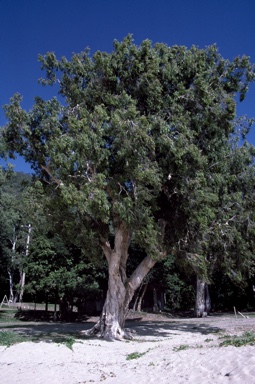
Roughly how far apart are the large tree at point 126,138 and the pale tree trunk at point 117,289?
0.05 metres

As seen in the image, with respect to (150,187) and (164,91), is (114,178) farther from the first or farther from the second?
(164,91)

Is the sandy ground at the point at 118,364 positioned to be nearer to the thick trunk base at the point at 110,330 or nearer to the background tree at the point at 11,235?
the thick trunk base at the point at 110,330

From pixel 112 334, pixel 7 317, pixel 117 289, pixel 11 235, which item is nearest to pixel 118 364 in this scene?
pixel 112 334

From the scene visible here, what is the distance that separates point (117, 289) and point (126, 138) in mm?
7478

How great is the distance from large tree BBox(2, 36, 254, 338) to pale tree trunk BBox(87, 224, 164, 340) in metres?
0.05

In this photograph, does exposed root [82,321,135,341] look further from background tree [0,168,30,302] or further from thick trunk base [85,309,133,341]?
background tree [0,168,30,302]

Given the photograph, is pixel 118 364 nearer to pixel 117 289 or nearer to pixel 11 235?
pixel 117 289

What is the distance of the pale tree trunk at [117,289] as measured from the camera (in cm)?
1757

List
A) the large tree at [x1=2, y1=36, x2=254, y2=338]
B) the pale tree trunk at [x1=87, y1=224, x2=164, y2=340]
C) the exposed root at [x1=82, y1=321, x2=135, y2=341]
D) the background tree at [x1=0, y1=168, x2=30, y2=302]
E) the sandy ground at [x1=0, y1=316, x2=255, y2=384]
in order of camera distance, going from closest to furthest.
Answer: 1. the sandy ground at [x1=0, y1=316, x2=255, y2=384]
2. the large tree at [x1=2, y1=36, x2=254, y2=338]
3. the exposed root at [x1=82, y1=321, x2=135, y2=341]
4. the pale tree trunk at [x1=87, y1=224, x2=164, y2=340]
5. the background tree at [x1=0, y1=168, x2=30, y2=302]

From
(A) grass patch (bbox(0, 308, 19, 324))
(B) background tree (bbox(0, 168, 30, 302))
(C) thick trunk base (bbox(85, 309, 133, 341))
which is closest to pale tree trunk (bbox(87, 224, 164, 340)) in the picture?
(C) thick trunk base (bbox(85, 309, 133, 341))

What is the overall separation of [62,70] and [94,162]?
5.99m

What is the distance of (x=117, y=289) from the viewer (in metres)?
18.1

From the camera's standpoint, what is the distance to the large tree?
1476 centimetres

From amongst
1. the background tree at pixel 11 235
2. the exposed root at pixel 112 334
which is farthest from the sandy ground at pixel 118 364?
the background tree at pixel 11 235
